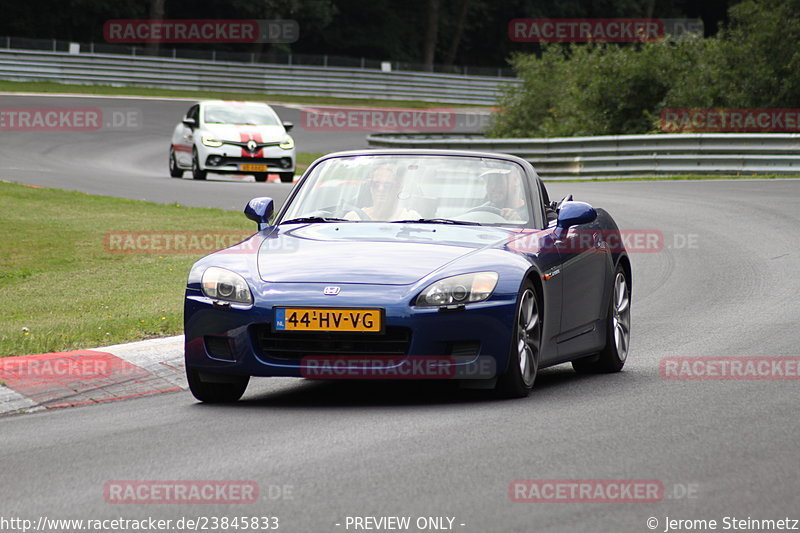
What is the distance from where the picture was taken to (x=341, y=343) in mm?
7062

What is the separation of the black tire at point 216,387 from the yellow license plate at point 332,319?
612 millimetres

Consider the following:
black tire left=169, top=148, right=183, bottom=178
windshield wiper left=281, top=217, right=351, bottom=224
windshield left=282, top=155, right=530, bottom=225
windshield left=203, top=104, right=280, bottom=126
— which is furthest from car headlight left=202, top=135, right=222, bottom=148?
windshield wiper left=281, top=217, right=351, bottom=224

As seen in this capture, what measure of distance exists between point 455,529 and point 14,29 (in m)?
68.9

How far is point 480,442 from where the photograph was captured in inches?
241

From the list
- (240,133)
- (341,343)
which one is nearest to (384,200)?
(341,343)

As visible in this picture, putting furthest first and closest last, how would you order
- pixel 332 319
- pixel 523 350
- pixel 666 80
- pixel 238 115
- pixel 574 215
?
pixel 666 80
pixel 238 115
pixel 574 215
pixel 523 350
pixel 332 319

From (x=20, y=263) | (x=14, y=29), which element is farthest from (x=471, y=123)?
(x=20, y=263)

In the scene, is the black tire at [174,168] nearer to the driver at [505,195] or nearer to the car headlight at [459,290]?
the driver at [505,195]

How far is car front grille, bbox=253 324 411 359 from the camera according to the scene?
7.02m

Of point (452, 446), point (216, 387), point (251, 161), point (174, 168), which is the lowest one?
point (174, 168)

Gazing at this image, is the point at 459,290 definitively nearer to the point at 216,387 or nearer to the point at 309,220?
the point at 216,387

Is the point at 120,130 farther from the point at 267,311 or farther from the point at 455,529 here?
the point at 455,529

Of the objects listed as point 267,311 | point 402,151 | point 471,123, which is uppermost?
point 402,151

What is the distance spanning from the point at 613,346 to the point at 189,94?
52517mm
